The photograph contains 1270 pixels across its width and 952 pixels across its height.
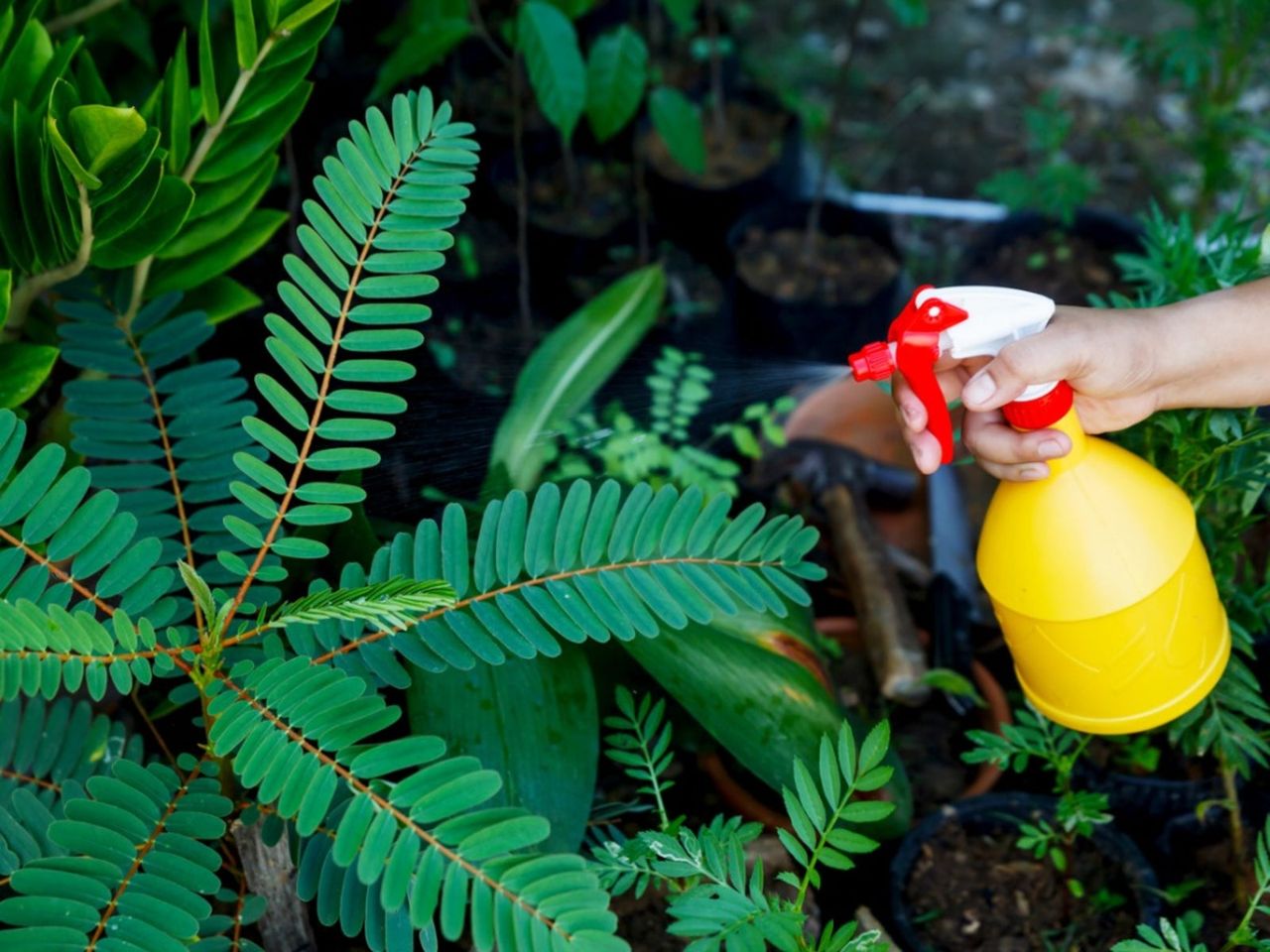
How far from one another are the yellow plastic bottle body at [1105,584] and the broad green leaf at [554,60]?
1068mm

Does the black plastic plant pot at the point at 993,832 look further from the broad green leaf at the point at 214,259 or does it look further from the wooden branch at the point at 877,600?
the broad green leaf at the point at 214,259

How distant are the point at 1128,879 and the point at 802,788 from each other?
53 centimetres

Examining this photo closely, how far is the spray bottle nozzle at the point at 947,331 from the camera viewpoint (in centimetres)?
90

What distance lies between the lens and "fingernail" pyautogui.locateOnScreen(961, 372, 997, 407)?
2.97 feet

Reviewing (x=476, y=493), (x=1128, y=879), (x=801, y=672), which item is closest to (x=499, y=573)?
(x=801, y=672)

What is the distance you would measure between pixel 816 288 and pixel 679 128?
17.8 inches

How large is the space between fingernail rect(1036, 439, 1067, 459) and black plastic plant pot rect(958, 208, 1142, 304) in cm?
156

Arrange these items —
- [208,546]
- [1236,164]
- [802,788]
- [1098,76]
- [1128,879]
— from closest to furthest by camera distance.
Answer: [802,788]
[208,546]
[1128,879]
[1236,164]
[1098,76]

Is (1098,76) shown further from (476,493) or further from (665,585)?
(665,585)

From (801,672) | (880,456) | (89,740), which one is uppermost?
(89,740)

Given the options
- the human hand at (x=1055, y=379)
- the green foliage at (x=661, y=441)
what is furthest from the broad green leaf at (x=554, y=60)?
the human hand at (x=1055, y=379)

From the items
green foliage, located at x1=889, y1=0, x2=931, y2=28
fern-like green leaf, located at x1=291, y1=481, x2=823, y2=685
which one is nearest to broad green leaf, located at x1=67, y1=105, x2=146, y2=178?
fern-like green leaf, located at x1=291, y1=481, x2=823, y2=685

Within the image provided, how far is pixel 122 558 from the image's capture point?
952mm

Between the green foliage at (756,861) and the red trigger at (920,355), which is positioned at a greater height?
the red trigger at (920,355)
